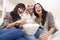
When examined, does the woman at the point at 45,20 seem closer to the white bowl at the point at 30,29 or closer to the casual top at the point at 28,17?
the casual top at the point at 28,17

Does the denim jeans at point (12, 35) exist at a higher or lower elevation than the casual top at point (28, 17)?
lower

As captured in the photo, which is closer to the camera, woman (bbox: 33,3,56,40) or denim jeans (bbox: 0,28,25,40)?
denim jeans (bbox: 0,28,25,40)

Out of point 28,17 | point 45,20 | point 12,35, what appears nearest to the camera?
point 12,35

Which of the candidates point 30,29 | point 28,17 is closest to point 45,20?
point 28,17

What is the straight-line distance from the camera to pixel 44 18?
4.02 ft

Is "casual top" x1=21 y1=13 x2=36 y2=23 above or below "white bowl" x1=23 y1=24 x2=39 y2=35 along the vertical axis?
above

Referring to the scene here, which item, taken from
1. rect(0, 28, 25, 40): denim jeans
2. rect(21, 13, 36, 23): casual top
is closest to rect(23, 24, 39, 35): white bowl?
rect(0, 28, 25, 40): denim jeans

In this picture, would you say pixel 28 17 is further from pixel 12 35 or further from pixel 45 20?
pixel 12 35

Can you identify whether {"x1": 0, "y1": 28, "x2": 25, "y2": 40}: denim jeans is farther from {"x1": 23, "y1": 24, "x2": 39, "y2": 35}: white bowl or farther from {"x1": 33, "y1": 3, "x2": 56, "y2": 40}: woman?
{"x1": 33, "y1": 3, "x2": 56, "y2": 40}: woman

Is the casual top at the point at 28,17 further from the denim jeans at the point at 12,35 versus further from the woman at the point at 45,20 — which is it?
the denim jeans at the point at 12,35

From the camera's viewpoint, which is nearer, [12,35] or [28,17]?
[12,35]

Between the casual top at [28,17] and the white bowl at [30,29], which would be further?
the casual top at [28,17]

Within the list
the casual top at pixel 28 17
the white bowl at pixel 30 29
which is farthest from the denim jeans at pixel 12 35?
the casual top at pixel 28 17

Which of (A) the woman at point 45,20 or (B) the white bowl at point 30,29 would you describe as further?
(A) the woman at point 45,20
